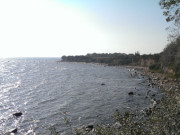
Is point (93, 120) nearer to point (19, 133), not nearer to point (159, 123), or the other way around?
point (19, 133)

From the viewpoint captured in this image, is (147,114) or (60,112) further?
(60,112)

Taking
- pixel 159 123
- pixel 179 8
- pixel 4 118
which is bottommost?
pixel 4 118

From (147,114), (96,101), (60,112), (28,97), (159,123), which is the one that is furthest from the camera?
(28,97)

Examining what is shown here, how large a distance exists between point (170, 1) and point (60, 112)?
2043 centimetres

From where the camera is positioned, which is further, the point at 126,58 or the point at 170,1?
the point at 126,58

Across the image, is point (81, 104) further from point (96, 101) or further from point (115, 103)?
point (115, 103)

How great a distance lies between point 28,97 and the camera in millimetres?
35719

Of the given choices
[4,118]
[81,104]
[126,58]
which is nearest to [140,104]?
[81,104]

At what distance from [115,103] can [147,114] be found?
7942 millimetres

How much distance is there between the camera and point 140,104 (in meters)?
28.4

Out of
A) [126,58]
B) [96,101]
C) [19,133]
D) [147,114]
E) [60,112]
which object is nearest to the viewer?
[19,133]

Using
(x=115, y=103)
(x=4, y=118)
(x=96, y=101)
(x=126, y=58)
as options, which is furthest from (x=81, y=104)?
(x=126, y=58)

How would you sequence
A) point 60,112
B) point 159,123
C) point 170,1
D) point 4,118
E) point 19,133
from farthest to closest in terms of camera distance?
point 60,112
point 4,118
point 19,133
point 170,1
point 159,123

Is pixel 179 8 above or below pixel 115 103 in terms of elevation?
above
